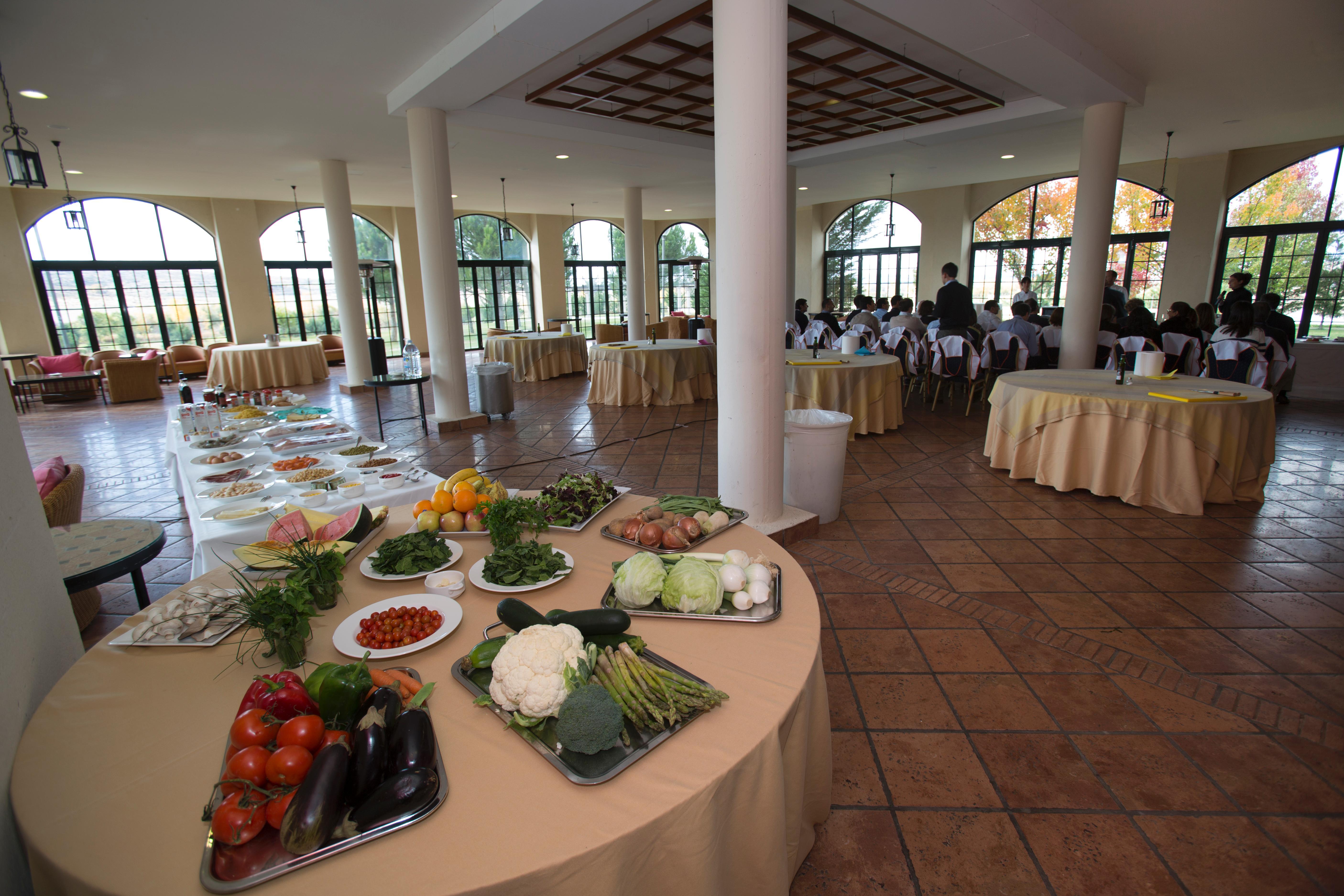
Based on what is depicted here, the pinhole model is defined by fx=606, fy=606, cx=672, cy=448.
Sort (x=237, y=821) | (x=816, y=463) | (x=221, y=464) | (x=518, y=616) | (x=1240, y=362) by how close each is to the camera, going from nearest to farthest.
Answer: (x=237, y=821), (x=518, y=616), (x=221, y=464), (x=816, y=463), (x=1240, y=362)

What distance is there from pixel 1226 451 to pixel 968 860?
11.8ft

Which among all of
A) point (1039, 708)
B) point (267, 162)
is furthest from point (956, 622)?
point (267, 162)

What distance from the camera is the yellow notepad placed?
143 inches

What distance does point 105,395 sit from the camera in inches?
378

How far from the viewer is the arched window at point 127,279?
34.6 feet

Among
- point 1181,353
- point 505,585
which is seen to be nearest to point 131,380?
point 505,585

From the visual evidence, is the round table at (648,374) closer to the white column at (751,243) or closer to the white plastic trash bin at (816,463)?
the white plastic trash bin at (816,463)

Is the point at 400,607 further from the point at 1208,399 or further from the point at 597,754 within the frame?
the point at 1208,399

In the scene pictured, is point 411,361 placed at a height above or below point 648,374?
above

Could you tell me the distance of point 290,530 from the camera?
1.80 metres

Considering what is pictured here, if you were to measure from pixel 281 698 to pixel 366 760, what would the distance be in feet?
0.71

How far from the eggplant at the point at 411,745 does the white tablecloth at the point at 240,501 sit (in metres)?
1.08

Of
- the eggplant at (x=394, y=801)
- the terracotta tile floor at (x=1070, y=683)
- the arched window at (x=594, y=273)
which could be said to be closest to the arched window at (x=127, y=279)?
the arched window at (x=594, y=273)

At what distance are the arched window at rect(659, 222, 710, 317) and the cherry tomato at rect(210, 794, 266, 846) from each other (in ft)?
55.5
